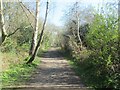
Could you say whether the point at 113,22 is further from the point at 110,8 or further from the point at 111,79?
the point at 111,79

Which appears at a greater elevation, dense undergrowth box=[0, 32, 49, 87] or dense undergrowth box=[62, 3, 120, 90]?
dense undergrowth box=[62, 3, 120, 90]

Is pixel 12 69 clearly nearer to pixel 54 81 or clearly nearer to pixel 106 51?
pixel 54 81

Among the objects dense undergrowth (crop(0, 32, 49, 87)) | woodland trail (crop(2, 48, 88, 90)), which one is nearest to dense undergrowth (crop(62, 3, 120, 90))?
woodland trail (crop(2, 48, 88, 90))

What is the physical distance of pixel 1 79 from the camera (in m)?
14.2

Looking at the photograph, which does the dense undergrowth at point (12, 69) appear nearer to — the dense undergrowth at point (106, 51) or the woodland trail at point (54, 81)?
the woodland trail at point (54, 81)

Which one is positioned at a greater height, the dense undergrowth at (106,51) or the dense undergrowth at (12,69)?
the dense undergrowth at (106,51)

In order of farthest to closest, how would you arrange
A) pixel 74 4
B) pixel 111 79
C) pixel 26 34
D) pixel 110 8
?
pixel 26 34
pixel 74 4
pixel 110 8
pixel 111 79

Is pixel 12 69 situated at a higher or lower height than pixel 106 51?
lower

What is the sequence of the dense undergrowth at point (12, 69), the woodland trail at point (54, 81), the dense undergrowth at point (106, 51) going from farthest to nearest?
the dense undergrowth at point (12, 69) → the woodland trail at point (54, 81) → the dense undergrowth at point (106, 51)

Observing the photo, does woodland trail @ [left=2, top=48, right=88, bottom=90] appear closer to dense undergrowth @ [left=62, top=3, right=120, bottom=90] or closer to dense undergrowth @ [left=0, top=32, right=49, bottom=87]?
dense undergrowth @ [left=0, top=32, right=49, bottom=87]

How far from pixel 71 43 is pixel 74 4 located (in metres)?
5.59

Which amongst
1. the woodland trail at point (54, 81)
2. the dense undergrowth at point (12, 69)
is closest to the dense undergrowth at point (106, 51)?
the woodland trail at point (54, 81)

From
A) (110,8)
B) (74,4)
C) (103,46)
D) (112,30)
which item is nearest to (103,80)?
(103,46)

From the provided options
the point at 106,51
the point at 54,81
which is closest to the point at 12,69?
the point at 54,81
